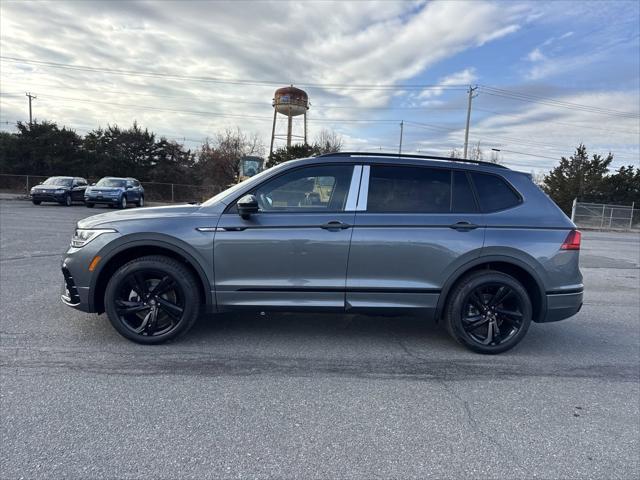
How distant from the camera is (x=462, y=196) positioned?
13.6ft

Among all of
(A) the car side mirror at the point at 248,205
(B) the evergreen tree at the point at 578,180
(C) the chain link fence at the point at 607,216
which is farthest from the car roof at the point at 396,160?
(B) the evergreen tree at the point at 578,180

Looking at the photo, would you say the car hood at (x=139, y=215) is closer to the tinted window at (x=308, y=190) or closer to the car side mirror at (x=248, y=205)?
the car side mirror at (x=248, y=205)

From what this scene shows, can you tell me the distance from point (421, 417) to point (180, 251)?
253 cm

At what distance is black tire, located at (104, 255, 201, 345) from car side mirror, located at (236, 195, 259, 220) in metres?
0.82

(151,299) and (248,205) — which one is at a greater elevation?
(248,205)

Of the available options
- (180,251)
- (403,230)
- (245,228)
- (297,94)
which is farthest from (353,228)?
(297,94)

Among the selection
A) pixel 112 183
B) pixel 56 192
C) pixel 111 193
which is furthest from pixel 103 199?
pixel 56 192

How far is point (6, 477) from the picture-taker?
221 cm

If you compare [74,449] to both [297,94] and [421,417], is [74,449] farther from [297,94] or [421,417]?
[297,94]

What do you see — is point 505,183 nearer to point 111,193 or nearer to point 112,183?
point 111,193

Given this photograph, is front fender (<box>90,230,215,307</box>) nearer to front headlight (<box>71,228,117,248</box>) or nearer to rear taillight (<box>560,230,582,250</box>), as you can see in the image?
front headlight (<box>71,228,117,248</box>)

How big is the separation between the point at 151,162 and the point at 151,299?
122 feet

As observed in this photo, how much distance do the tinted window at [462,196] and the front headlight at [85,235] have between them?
3.30 metres

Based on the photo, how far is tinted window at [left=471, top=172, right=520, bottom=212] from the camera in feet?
13.6
